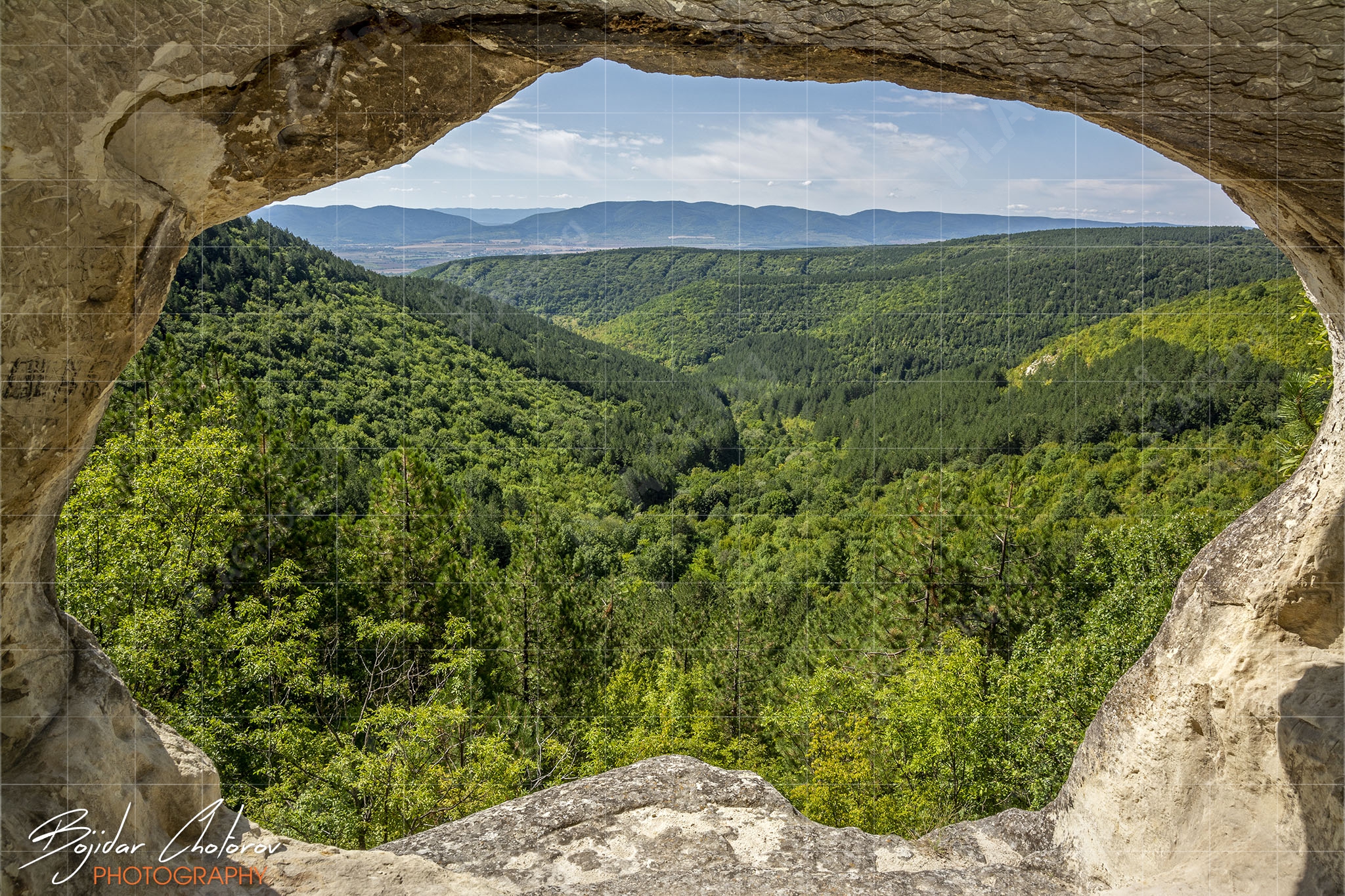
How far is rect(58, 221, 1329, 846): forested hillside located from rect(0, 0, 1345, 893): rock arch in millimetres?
5338

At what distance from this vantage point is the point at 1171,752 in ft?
14.7

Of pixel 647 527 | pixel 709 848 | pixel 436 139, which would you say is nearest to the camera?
pixel 436 139

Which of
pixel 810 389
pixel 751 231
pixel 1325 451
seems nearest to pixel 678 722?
pixel 751 231

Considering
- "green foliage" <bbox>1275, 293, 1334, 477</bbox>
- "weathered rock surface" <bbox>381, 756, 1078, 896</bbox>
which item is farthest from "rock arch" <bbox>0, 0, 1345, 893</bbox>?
"green foliage" <bbox>1275, 293, 1334, 477</bbox>

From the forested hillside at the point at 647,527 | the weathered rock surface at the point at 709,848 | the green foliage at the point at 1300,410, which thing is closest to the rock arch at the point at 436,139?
the weathered rock surface at the point at 709,848

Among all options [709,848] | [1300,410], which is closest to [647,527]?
[1300,410]

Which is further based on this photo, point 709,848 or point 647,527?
point 647,527

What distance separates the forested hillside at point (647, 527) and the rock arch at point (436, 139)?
17.5 feet

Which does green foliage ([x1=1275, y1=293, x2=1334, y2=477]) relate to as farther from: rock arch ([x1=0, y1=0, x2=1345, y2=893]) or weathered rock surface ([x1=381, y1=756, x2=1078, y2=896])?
weathered rock surface ([x1=381, y1=756, x2=1078, y2=896])

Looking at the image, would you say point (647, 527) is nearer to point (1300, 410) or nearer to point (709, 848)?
point (1300, 410)

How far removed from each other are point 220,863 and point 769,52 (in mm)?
5006

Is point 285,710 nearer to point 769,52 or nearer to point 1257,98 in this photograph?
point 769,52

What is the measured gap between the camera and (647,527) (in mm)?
21844

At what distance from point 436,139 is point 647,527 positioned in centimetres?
1825
